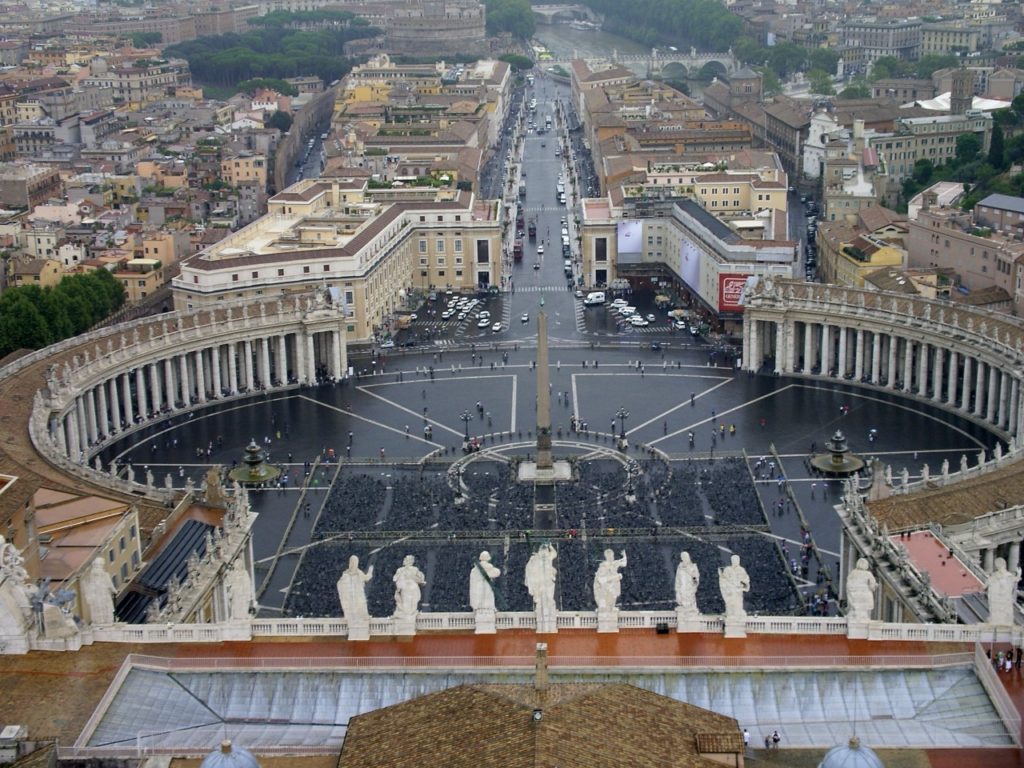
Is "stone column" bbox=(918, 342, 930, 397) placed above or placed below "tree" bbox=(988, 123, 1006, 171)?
below

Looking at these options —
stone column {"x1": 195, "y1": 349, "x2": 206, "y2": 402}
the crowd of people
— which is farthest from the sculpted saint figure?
stone column {"x1": 195, "y1": 349, "x2": 206, "y2": 402}

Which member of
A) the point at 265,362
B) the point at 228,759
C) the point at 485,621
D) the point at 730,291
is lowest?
the point at 265,362

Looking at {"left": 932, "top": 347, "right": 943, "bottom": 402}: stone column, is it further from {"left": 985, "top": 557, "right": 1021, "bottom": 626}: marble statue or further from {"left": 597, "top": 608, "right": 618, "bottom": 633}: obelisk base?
{"left": 597, "top": 608, "right": 618, "bottom": 633}: obelisk base

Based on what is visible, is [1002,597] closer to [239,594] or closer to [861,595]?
[861,595]

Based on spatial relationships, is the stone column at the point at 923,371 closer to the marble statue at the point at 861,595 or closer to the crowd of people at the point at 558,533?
the crowd of people at the point at 558,533

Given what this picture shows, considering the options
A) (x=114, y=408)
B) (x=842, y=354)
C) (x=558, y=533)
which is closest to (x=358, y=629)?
(x=558, y=533)
